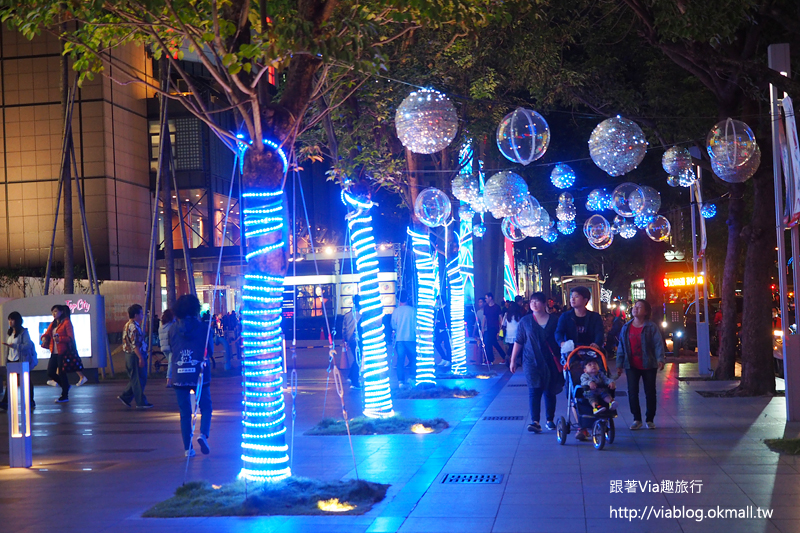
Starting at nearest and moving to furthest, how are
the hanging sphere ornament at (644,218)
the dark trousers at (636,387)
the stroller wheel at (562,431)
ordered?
the stroller wheel at (562,431), the dark trousers at (636,387), the hanging sphere ornament at (644,218)

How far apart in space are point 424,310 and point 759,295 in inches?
235

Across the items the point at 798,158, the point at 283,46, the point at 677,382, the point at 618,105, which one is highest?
the point at 618,105

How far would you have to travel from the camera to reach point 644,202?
15.5 metres

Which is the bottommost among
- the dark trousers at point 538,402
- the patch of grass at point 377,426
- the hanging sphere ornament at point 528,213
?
the patch of grass at point 377,426

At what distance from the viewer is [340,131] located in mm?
13961

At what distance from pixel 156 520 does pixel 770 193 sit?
11.2 meters

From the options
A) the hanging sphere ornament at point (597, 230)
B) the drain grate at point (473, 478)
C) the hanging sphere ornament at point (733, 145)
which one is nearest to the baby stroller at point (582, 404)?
the drain grate at point (473, 478)

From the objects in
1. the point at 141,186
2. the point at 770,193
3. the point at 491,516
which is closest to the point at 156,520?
the point at 491,516

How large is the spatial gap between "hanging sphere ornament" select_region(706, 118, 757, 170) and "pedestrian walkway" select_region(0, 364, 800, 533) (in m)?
3.45

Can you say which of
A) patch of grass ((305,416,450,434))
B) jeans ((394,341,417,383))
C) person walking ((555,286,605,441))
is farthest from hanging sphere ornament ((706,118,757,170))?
jeans ((394,341,417,383))

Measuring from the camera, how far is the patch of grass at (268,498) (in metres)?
6.54

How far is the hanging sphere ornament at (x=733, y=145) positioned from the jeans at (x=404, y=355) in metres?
7.05

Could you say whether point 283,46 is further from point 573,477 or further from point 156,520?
point 573,477

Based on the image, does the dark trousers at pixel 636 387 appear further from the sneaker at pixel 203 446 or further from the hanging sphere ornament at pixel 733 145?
the sneaker at pixel 203 446
